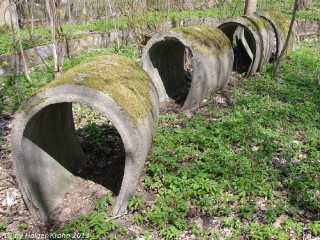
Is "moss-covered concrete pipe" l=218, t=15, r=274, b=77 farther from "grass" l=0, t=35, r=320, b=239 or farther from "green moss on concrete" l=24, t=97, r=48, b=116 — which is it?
"green moss on concrete" l=24, t=97, r=48, b=116

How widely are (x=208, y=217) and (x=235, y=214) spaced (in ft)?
1.06

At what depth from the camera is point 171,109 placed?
7254 millimetres

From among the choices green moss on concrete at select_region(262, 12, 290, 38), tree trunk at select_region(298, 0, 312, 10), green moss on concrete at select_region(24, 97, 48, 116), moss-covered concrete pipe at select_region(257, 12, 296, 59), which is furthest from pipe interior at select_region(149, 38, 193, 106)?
tree trunk at select_region(298, 0, 312, 10)

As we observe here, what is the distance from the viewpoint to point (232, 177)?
452 cm

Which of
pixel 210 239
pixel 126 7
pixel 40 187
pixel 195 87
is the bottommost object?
pixel 210 239

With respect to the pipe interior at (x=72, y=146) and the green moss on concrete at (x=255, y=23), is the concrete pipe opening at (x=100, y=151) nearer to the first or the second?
the pipe interior at (x=72, y=146)

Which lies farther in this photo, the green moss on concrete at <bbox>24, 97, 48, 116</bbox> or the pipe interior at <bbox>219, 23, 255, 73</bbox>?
the pipe interior at <bbox>219, 23, 255, 73</bbox>

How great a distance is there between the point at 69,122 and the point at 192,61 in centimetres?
281

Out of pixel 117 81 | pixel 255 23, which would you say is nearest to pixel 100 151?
pixel 117 81

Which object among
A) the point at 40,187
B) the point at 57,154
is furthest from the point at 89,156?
the point at 40,187

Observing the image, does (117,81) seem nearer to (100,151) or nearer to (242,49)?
(100,151)

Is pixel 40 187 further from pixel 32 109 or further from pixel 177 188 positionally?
pixel 177 188

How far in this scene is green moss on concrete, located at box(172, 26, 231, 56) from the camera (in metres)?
6.70

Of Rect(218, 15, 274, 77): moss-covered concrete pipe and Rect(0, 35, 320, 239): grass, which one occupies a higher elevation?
Rect(218, 15, 274, 77): moss-covered concrete pipe
